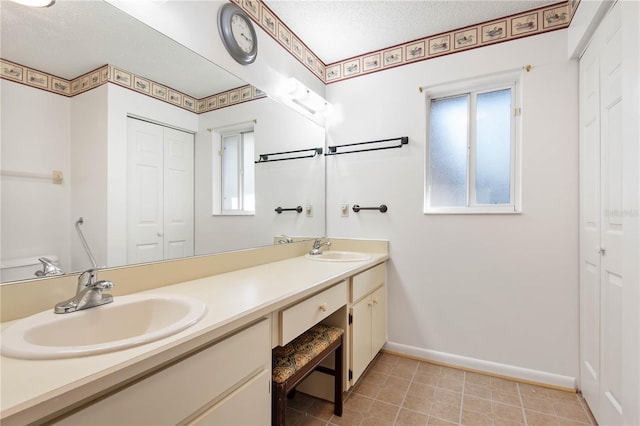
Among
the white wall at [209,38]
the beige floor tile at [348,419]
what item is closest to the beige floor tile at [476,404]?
the beige floor tile at [348,419]

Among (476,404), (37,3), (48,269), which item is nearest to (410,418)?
(476,404)

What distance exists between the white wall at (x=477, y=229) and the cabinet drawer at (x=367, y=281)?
0.54 ft

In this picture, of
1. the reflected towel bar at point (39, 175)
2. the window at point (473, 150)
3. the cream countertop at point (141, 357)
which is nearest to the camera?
the cream countertop at point (141, 357)

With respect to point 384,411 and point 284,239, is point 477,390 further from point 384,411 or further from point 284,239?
point 284,239

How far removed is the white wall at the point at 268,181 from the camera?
150 cm

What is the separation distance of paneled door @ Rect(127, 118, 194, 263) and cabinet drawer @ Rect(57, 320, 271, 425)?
0.58 m

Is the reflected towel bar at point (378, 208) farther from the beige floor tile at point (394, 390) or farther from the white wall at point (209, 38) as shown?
the beige floor tile at point (394, 390)

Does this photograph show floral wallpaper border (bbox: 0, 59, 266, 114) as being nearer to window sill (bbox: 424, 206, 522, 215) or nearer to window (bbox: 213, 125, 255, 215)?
window (bbox: 213, 125, 255, 215)

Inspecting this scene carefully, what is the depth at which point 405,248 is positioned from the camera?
226cm

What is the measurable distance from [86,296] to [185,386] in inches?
17.4

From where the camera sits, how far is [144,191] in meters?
1.22

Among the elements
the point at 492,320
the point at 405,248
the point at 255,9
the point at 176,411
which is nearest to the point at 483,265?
the point at 492,320

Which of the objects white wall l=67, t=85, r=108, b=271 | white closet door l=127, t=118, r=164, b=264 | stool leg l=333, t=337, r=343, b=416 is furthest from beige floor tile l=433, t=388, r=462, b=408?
white wall l=67, t=85, r=108, b=271

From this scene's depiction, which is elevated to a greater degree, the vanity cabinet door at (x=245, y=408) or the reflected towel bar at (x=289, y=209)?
the reflected towel bar at (x=289, y=209)
